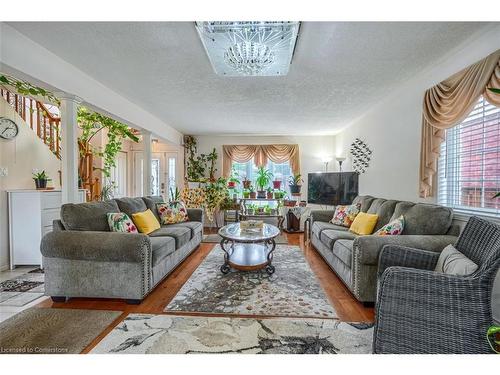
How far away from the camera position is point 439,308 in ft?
4.42

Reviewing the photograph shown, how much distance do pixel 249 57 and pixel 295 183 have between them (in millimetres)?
4064

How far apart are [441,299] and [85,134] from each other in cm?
497

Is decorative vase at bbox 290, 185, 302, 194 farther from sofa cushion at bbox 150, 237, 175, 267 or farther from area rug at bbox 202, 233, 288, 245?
sofa cushion at bbox 150, 237, 175, 267

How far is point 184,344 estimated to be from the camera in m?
1.64

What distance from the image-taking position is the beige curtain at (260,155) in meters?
6.02

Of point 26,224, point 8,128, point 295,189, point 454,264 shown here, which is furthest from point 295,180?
point 8,128

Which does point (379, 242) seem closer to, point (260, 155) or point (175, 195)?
point (260, 155)

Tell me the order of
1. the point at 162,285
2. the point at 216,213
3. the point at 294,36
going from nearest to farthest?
1. the point at 294,36
2. the point at 162,285
3. the point at 216,213

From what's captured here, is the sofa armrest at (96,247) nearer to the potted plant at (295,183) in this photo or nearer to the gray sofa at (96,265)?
the gray sofa at (96,265)

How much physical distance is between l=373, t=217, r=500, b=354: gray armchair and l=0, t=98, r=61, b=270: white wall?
4.29m

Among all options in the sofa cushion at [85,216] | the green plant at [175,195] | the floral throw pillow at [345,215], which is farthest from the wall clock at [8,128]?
the floral throw pillow at [345,215]

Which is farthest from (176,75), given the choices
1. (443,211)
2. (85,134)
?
(443,211)

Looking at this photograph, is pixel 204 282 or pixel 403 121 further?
pixel 403 121
